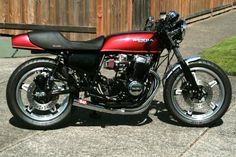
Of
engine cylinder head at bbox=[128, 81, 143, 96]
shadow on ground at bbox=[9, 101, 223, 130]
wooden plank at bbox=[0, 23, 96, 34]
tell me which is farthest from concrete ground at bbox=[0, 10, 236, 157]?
wooden plank at bbox=[0, 23, 96, 34]

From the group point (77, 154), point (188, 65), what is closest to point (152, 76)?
point (188, 65)

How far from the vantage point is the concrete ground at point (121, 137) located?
4.93m

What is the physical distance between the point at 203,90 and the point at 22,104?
1974 mm

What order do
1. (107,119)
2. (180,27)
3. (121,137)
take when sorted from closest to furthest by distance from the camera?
1. (121,137)
2. (180,27)
3. (107,119)

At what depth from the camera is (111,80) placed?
5613mm

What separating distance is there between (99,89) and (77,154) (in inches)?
37.9

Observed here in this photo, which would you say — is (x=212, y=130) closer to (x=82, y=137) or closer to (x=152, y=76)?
(x=152, y=76)

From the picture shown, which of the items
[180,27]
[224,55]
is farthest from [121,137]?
[224,55]

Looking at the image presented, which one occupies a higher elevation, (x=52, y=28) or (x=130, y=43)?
(x=130, y=43)

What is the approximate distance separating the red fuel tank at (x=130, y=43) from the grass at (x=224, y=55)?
331cm

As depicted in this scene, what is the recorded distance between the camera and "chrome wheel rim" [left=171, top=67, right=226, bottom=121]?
5617 millimetres

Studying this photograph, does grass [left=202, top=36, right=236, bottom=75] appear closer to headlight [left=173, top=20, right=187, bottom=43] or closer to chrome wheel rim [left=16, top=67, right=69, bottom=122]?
headlight [left=173, top=20, right=187, bottom=43]

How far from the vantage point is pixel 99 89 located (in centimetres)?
558

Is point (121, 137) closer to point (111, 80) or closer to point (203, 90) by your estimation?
point (111, 80)
